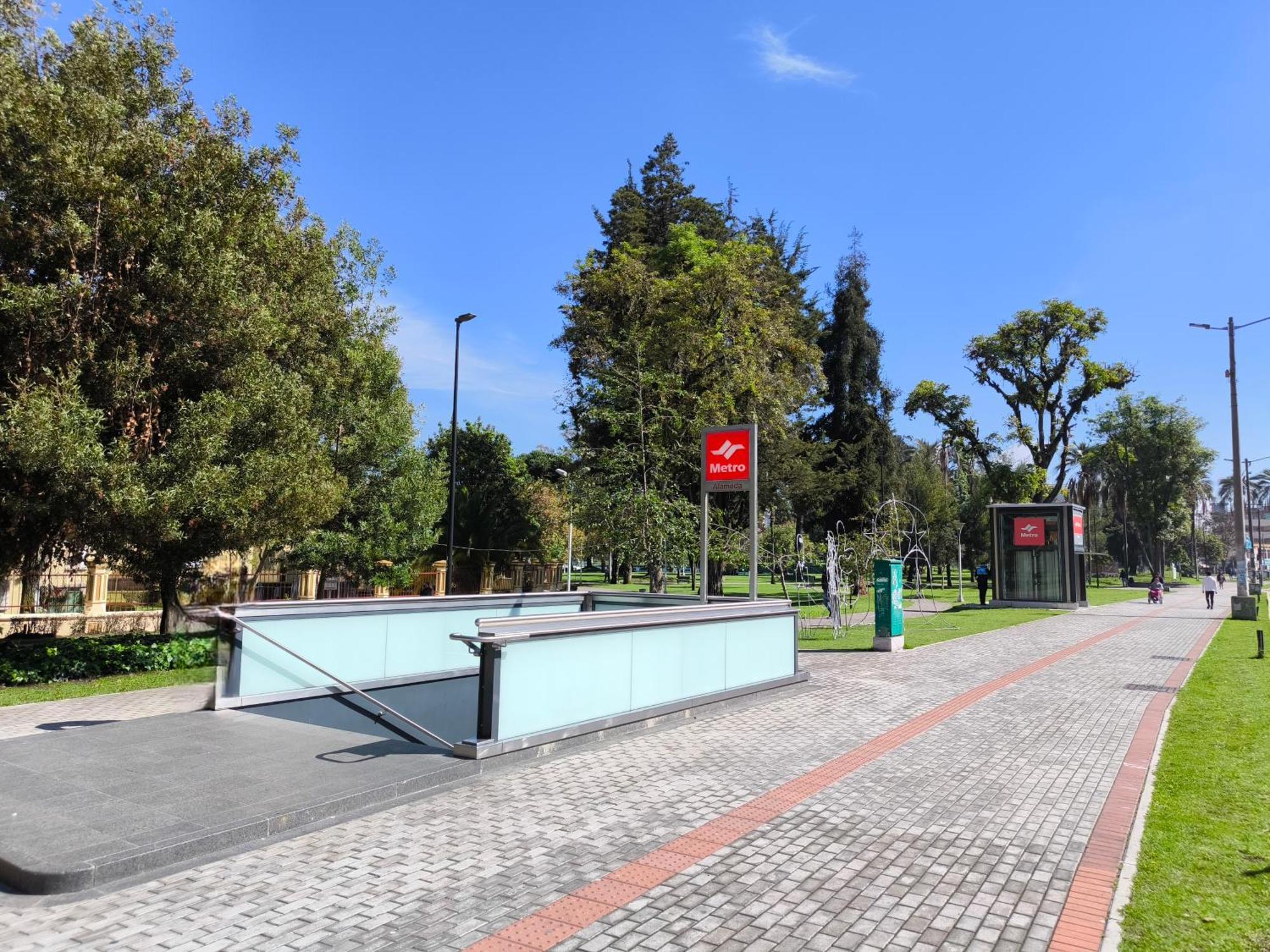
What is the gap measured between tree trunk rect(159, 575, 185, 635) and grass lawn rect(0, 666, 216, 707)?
2.37 m

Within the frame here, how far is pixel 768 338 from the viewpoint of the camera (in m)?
28.4

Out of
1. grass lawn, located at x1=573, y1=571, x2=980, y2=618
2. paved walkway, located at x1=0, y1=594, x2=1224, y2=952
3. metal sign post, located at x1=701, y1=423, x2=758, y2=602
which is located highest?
metal sign post, located at x1=701, y1=423, x2=758, y2=602

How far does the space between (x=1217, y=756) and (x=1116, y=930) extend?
15.4 ft

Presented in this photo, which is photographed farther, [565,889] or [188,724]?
[188,724]

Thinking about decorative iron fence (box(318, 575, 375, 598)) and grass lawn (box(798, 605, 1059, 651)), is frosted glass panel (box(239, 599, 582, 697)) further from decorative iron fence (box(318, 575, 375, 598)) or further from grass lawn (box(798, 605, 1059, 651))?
decorative iron fence (box(318, 575, 375, 598))

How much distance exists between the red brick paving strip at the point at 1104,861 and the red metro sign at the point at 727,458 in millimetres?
7106

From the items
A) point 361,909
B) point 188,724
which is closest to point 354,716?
point 188,724

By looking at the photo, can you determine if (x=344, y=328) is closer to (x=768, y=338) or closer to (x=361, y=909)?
(x=768, y=338)

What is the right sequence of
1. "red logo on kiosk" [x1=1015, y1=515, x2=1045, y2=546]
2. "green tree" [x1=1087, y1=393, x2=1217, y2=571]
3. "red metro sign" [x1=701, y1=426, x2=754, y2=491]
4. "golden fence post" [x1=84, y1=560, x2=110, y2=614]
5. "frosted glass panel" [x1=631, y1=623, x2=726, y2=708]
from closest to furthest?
"frosted glass panel" [x1=631, y1=623, x2=726, y2=708] → "red metro sign" [x1=701, y1=426, x2=754, y2=491] → "golden fence post" [x1=84, y1=560, x2=110, y2=614] → "red logo on kiosk" [x1=1015, y1=515, x2=1045, y2=546] → "green tree" [x1=1087, y1=393, x2=1217, y2=571]

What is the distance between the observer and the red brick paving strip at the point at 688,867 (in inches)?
156

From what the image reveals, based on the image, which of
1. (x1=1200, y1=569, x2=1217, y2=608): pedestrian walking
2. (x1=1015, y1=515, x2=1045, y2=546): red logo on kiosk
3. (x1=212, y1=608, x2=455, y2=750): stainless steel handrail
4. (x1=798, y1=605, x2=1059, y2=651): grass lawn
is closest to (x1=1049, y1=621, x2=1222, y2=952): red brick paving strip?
(x1=212, y1=608, x2=455, y2=750): stainless steel handrail

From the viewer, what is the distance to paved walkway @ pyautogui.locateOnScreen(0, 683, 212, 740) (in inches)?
340

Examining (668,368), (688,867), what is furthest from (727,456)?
(668,368)

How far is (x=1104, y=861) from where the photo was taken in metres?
5.05
